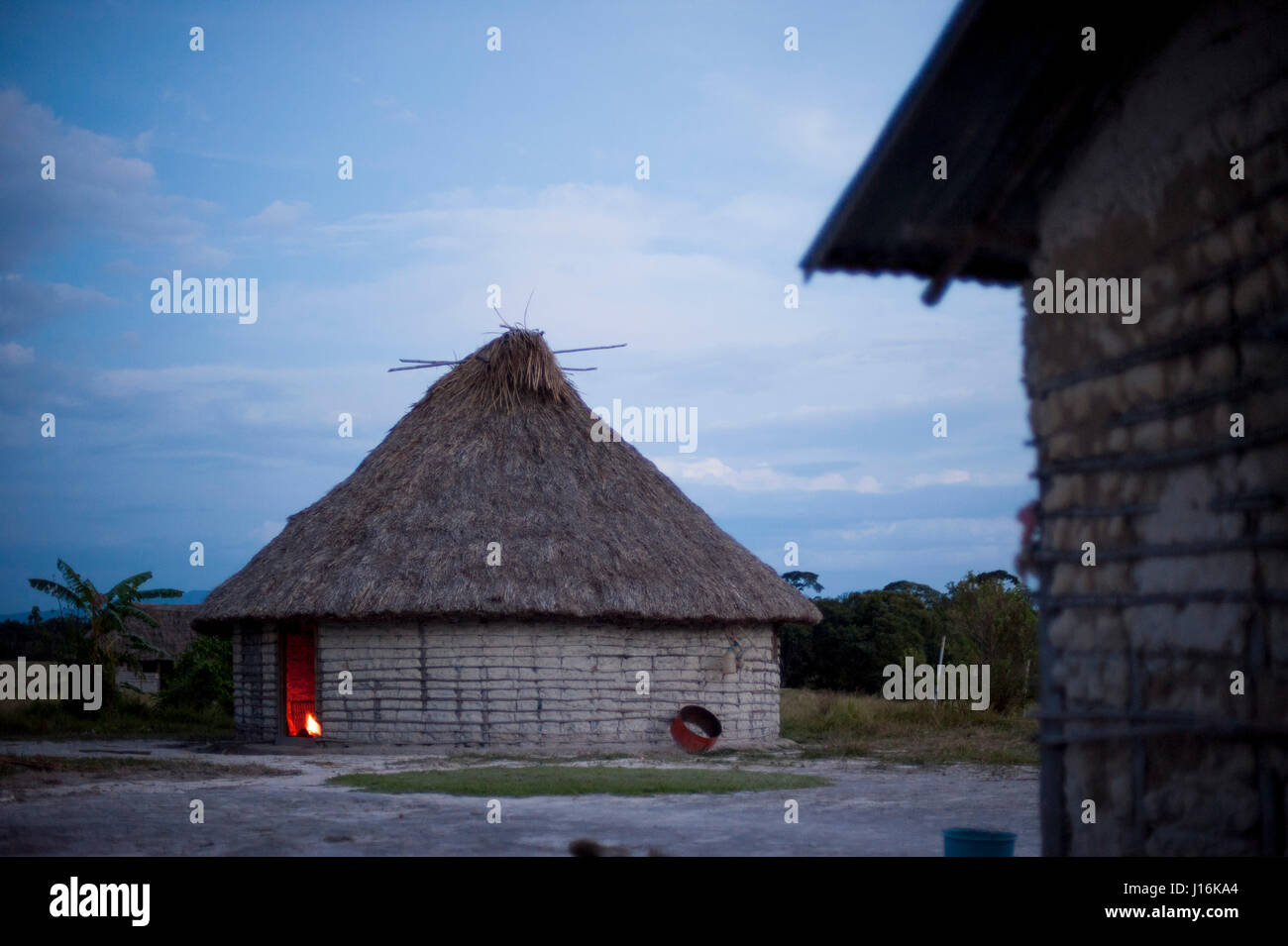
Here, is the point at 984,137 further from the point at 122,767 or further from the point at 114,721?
the point at 114,721

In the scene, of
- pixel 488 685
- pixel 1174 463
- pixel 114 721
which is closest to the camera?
pixel 1174 463

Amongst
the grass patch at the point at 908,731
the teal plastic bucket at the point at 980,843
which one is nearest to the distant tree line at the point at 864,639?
the grass patch at the point at 908,731

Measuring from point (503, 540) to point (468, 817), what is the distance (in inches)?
303

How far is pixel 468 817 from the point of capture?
8680 mm

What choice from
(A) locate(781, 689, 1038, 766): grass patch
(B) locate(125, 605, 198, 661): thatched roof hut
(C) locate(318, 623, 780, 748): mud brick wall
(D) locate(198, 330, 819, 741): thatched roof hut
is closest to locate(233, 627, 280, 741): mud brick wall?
(D) locate(198, 330, 819, 741): thatched roof hut

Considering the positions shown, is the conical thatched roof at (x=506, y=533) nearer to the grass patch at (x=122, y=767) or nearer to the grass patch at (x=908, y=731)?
the grass patch at (x=908, y=731)

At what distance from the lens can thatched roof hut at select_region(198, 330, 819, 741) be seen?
15.3 m

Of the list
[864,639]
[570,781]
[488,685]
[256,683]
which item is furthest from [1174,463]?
[864,639]

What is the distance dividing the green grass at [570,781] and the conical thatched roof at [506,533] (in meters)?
3.16

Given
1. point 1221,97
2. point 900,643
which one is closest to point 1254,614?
point 1221,97

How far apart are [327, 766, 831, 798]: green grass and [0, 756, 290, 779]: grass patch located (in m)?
1.52

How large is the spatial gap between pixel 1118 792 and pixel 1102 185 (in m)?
2.71

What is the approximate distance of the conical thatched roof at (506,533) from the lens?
15.3 meters
